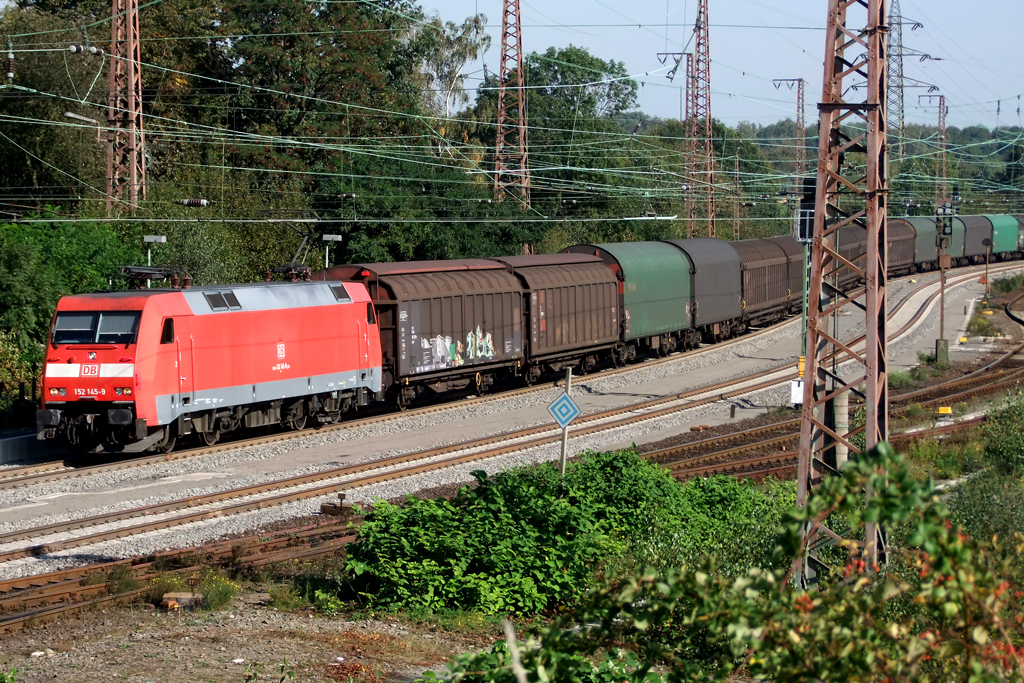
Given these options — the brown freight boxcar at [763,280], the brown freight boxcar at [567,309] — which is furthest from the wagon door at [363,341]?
the brown freight boxcar at [763,280]

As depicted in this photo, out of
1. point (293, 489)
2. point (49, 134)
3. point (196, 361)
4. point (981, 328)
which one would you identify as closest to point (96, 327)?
point (196, 361)

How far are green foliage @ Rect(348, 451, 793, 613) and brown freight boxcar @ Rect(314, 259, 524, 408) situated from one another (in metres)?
11.8

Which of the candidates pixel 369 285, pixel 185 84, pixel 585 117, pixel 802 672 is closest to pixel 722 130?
pixel 585 117

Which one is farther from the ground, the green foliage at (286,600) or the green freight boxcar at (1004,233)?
the green freight boxcar at (1004,233)

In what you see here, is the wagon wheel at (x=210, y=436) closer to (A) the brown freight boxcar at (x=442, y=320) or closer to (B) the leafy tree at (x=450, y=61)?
(A) the brown freight boxcar at (x=442, y=320)

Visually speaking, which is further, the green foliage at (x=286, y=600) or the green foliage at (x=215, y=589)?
the green foliage at (x=286, y=600)

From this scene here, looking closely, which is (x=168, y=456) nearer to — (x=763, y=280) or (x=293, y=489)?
(x=293, y=489)

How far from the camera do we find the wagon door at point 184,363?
1984 cm

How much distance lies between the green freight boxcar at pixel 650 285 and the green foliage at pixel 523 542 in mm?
19640

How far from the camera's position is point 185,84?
157 ft

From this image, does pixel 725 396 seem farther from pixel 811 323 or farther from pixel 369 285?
pixel 811 323

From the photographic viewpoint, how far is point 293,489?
18.3 m

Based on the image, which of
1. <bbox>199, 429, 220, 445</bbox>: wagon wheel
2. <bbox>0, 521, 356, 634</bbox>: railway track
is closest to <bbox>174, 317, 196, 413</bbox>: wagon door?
<bbox>199, 429, 220, 445</bbox>: wagon wheel

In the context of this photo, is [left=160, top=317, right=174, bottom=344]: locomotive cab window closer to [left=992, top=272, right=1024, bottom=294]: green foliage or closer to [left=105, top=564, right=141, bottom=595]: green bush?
[left=105, top=564, right=141, bottom=595]: green bush
